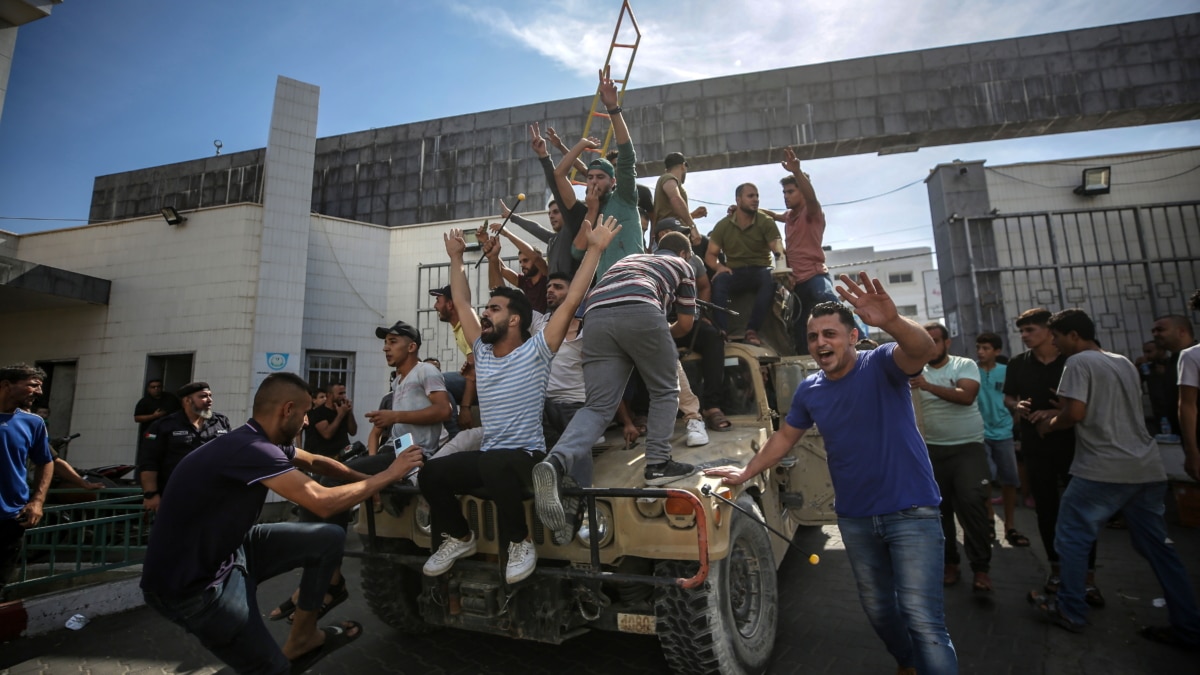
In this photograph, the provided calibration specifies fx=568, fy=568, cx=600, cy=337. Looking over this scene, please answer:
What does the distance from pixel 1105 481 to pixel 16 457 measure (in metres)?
7.18

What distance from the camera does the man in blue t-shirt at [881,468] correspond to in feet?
7.80

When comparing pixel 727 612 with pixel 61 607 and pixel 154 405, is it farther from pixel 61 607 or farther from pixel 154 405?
pixel 154 405

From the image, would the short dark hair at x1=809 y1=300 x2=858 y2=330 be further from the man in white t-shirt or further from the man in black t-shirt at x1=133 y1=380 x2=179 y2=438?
the man in black t-shirt at x1=133 y1=380 x2=179 y2=438

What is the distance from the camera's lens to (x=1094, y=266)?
9.55 m

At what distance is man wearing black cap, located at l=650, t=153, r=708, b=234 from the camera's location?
209 inches

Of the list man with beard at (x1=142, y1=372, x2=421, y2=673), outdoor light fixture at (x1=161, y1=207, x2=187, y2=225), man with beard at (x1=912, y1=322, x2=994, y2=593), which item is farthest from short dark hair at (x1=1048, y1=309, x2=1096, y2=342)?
outdoor light fixture at (x1=161, y1=207, x2=187, y2=225)

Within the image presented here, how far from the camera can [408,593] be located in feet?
12.4

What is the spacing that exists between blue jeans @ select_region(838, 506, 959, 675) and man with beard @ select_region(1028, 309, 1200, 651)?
166cm

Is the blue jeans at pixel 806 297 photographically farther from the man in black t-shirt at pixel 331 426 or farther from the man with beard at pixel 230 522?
the man in black t-shirt at pixel 331 426

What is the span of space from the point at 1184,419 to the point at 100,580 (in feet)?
27.8

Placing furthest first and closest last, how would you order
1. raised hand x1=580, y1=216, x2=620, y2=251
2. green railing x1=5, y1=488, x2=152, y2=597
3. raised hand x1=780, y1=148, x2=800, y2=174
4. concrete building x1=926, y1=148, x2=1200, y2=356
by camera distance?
1. concrete building x1=926, y1=148, x2=1200, y2=356
2. raised hand x1=780, y1=148, x2=800, y2=174
3. green railing x1=5, y1=488, x2=152, y2=597
4. raised hand x1=580, y1=216, x2=620, y2=251

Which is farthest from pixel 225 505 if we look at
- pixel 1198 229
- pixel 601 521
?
pixel 1198 229

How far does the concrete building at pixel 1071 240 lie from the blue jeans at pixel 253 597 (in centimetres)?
1056

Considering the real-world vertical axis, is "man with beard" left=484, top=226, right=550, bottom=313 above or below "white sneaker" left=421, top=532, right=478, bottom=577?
above
